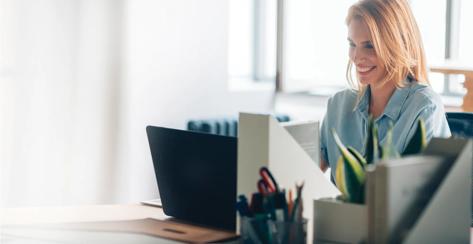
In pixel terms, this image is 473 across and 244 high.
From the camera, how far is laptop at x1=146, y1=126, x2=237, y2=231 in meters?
1.91

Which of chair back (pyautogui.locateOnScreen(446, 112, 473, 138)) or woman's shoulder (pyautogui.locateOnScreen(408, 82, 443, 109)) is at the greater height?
woman's shoulder (pyautogui.locateOnScreen(408, 82, 443, 109))

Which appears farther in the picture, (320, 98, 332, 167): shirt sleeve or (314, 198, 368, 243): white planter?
(320, 98, 332, 167): shirt sleeve

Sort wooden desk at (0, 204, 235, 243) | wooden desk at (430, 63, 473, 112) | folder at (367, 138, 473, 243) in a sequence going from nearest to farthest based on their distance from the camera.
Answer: folder at (367, 138, 473, 243) < wooden desk at (0, 204, 235, 243) < wooden desk at (430, 63, 473, 112)

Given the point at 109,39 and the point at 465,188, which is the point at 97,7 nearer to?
the point at 109,39

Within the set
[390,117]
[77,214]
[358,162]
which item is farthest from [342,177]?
[390,117]

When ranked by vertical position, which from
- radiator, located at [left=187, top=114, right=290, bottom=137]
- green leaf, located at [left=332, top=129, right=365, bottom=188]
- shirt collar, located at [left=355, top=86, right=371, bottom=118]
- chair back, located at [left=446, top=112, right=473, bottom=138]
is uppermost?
shirt collar, located at [left=355, top=86, right=371, bottom=118]

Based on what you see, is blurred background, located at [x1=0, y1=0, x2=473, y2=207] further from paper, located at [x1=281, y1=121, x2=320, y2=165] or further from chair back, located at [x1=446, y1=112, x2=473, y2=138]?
paper, located at [x1=281, y1=121, x2=320, y2=165]

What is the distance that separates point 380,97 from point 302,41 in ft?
8.94

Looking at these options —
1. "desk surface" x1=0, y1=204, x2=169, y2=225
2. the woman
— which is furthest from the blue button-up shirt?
"desk surface" x1=0, y1=204, x2=169, y2=225

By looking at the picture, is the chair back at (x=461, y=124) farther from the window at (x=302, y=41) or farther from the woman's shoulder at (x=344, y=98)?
the window at (x=302, y=41)

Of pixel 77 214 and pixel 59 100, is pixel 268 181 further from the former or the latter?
pixel 59 100

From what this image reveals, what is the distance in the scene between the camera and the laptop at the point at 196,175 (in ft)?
6.26

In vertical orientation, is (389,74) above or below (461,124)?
above

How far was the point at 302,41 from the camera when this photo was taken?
5.40 m
